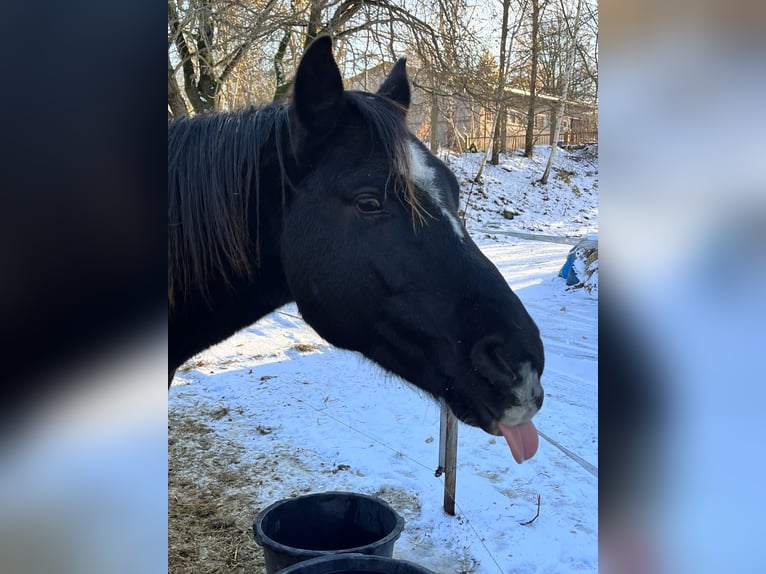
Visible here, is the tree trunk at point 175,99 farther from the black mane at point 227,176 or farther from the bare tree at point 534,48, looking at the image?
the black mane at point 227,176

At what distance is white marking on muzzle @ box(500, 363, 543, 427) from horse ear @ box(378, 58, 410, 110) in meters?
1.04

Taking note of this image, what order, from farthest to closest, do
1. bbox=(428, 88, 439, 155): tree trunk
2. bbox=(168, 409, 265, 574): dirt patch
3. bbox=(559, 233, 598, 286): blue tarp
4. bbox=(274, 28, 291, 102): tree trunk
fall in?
bbox=(559, 233, 598, 286): blue tarp, bbox=(274, 28, 291, 102): tree trunk, bbox=(428, 88, 439, 155): tree trunk, bbox=(168, 409, 265, 574): dirt patch

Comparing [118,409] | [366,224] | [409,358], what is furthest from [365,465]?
[118,409]

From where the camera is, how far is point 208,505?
3.23 metres

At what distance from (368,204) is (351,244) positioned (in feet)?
0.37

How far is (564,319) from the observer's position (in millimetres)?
5598

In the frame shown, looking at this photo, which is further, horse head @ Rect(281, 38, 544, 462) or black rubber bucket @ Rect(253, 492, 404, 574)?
black rubber bucket @ Rect(253, 492, 404, 574)

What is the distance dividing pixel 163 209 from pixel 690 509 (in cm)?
72

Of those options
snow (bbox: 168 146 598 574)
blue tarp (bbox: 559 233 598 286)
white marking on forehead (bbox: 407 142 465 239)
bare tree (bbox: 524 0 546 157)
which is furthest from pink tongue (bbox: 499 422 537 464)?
blue tarp (bbox: 559 233 598 286)

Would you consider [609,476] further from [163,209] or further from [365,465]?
[365,465]

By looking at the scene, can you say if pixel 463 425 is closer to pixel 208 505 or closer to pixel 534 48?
pixel 208 505

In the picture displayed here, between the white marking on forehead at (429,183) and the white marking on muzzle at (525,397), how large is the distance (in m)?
0.38

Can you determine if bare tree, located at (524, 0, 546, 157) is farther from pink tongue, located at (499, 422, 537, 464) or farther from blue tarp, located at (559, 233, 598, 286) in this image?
pink tongue, located at (499, 422, 537, 464)

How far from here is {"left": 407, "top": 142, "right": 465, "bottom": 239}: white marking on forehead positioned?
1395mm
